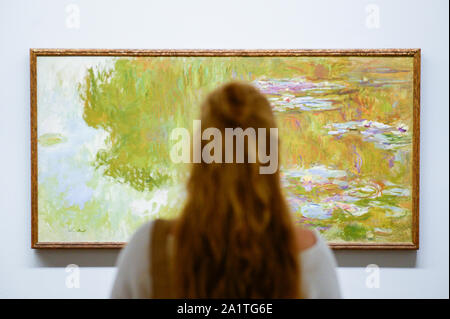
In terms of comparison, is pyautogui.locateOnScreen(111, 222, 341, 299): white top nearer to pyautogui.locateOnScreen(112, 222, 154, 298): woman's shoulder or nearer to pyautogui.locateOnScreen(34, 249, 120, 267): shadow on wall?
pyautogui.locateOnScreen(112, 222, 154, 298): woman's shoulder

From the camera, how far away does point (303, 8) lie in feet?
7.07

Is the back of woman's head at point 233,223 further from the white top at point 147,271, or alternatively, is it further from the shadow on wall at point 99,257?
the shadow on wall at point 99,257

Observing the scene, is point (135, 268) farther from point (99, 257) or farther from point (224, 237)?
point (99, 257)

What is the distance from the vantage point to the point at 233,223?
0.83m

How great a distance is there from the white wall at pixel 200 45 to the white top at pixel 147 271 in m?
1.31

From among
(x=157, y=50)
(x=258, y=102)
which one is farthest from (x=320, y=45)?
(x=258, y=102)

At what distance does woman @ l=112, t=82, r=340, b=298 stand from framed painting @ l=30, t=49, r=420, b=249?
1.26 m

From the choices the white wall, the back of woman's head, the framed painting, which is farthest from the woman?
the white wall

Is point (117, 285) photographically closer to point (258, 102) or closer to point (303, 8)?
point (258, 102)

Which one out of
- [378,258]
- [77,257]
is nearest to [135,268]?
[77,257]

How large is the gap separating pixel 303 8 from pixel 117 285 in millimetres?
1776

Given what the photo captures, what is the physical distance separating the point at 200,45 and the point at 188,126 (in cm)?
42
